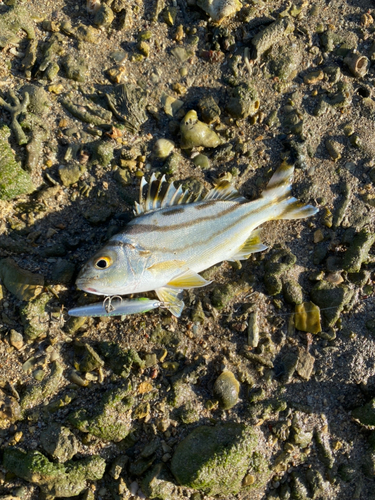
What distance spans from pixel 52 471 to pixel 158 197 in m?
2.92

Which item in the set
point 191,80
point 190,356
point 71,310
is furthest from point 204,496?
point 191,80

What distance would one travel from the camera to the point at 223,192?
14.7ft

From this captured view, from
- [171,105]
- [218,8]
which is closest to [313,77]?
[218,8]

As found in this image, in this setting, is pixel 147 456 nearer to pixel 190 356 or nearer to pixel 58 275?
pixel 190 356

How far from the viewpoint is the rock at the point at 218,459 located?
12.6 feet

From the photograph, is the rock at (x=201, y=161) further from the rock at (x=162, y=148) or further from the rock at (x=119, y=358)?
the rock at (x=119, y=358)

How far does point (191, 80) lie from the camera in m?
4.93

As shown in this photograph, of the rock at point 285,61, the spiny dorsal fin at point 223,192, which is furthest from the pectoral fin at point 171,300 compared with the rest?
the rock at point 285,61

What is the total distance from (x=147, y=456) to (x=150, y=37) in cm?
489

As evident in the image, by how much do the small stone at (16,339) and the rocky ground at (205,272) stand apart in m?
0.01

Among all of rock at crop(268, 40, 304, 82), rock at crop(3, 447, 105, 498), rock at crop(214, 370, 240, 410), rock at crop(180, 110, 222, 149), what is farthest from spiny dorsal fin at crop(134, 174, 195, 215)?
rock at crop(3, 447, 105, 498)

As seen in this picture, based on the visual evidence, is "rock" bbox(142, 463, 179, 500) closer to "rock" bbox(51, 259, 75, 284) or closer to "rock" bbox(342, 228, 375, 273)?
"rock" bbox(51, 259, 75, 284)

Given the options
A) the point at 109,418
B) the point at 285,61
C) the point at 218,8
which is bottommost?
the point at 109,418

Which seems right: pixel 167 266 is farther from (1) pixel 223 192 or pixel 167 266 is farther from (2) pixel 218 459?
(2) pixel 218 459
